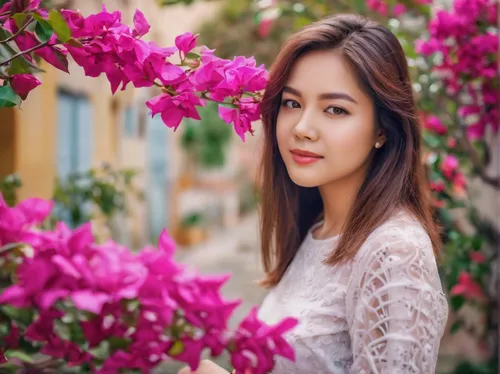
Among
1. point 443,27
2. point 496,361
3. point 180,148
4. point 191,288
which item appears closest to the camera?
point 191,288

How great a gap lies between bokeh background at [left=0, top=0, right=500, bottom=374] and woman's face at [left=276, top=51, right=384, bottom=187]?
0.41 m

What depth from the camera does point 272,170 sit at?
1.62 metres

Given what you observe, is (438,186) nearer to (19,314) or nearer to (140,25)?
(140,25)

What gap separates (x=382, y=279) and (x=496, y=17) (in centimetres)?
158

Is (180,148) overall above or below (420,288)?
below

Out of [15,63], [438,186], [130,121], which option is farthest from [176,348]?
[130,121]

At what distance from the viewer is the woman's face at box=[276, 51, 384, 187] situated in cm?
128

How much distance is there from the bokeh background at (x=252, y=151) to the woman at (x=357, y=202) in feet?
1.33

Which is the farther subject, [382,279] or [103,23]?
[382,279]

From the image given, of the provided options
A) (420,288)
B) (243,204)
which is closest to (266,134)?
(420,288)

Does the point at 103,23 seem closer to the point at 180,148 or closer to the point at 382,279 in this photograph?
the point at 382,279

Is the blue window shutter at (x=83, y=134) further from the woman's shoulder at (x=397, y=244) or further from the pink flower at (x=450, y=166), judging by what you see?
the woman's shoulder at (x=397, y=244)

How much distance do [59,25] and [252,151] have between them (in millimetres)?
1536

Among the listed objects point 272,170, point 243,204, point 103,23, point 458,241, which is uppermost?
point 103,23
